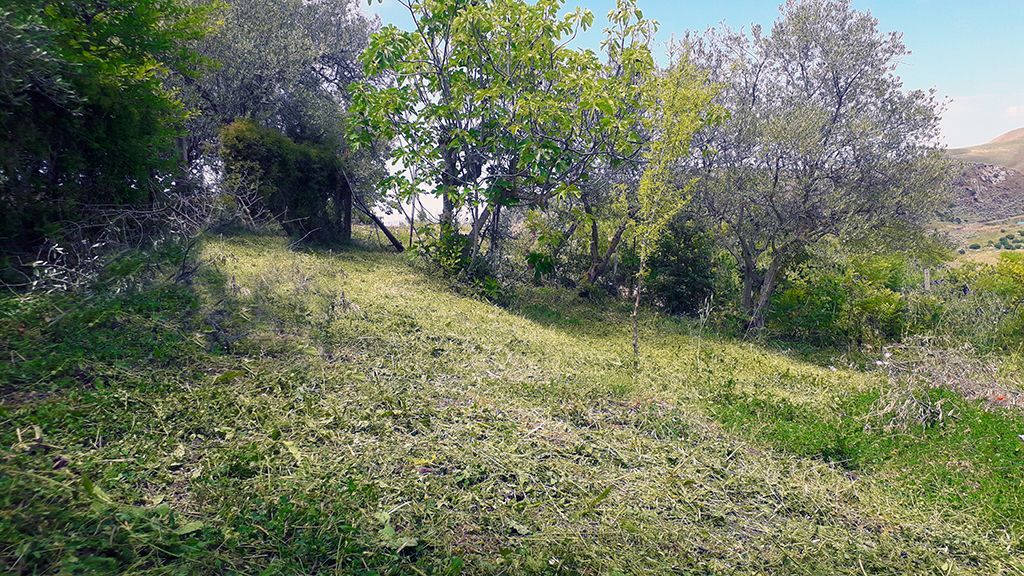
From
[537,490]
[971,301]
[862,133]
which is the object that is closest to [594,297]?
[862,133]

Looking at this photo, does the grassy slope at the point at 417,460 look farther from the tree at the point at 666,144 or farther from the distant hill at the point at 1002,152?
the distant hill at the point at 1002,152

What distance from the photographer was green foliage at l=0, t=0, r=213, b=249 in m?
4.32

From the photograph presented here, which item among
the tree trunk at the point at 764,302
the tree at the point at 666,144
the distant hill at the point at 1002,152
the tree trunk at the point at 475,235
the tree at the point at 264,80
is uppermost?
the distant hill at the point at 1002,152

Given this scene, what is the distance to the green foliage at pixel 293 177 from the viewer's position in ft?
36.1

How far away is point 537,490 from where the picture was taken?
121 inches

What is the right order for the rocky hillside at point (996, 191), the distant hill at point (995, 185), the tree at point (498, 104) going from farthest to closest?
1. the rocky hillside at point (996, 191)
2. the distant hill at point (995, 185)
3. the tree at point (498, 104)

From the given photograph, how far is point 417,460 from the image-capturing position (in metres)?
3.13

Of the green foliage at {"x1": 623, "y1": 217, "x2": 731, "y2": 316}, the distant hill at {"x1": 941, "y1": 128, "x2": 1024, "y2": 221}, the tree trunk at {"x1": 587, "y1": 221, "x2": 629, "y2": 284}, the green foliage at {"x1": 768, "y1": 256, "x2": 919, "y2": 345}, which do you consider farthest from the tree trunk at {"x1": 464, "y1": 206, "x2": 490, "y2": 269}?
the distant hill at {"x1": 941, "y1": 128, "x2": 1024, "y2": 221}

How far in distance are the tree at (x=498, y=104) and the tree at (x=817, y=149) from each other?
2.64m

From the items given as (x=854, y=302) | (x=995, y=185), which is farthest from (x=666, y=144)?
(x=995, y=185)

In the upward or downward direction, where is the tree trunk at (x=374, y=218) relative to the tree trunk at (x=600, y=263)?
upward

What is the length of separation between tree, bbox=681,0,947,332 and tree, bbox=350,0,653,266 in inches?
104

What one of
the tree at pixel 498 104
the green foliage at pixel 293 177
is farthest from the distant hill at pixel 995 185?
the green foliage at pixel 293 177

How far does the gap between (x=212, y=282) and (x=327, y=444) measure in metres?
3.74
